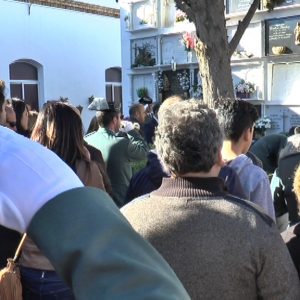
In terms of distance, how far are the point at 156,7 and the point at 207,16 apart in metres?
5.20

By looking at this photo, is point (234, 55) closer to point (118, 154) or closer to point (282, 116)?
point (282, 116)

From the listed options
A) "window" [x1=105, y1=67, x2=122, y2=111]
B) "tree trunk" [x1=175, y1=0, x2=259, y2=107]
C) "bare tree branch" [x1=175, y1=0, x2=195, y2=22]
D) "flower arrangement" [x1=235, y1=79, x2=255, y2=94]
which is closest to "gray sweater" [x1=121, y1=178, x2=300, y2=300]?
"tree trunk" [x1=175, y1=0, x2=259, y2=107]

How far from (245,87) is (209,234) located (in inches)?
394

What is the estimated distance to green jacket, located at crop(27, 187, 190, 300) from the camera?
2.52 feet

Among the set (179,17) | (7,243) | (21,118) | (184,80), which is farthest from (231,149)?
(179,17)

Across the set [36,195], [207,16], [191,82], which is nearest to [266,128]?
[191,82]

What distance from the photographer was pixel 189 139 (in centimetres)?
206

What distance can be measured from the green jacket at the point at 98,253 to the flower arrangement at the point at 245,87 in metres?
11.0

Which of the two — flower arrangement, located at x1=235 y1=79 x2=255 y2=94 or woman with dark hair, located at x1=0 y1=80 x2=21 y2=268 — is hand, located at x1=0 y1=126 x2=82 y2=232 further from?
flower arrangement, located at x1=235 y1=79 x2=255 y2=94

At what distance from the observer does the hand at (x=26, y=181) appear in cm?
88

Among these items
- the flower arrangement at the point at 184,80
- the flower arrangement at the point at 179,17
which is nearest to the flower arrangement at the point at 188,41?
the flower arrangement at the point at 179,17

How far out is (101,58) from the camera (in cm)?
1972

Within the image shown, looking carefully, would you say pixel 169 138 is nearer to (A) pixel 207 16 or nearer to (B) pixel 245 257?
(B) pixel 245 257

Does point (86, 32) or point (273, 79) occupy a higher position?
point (86, 32)
